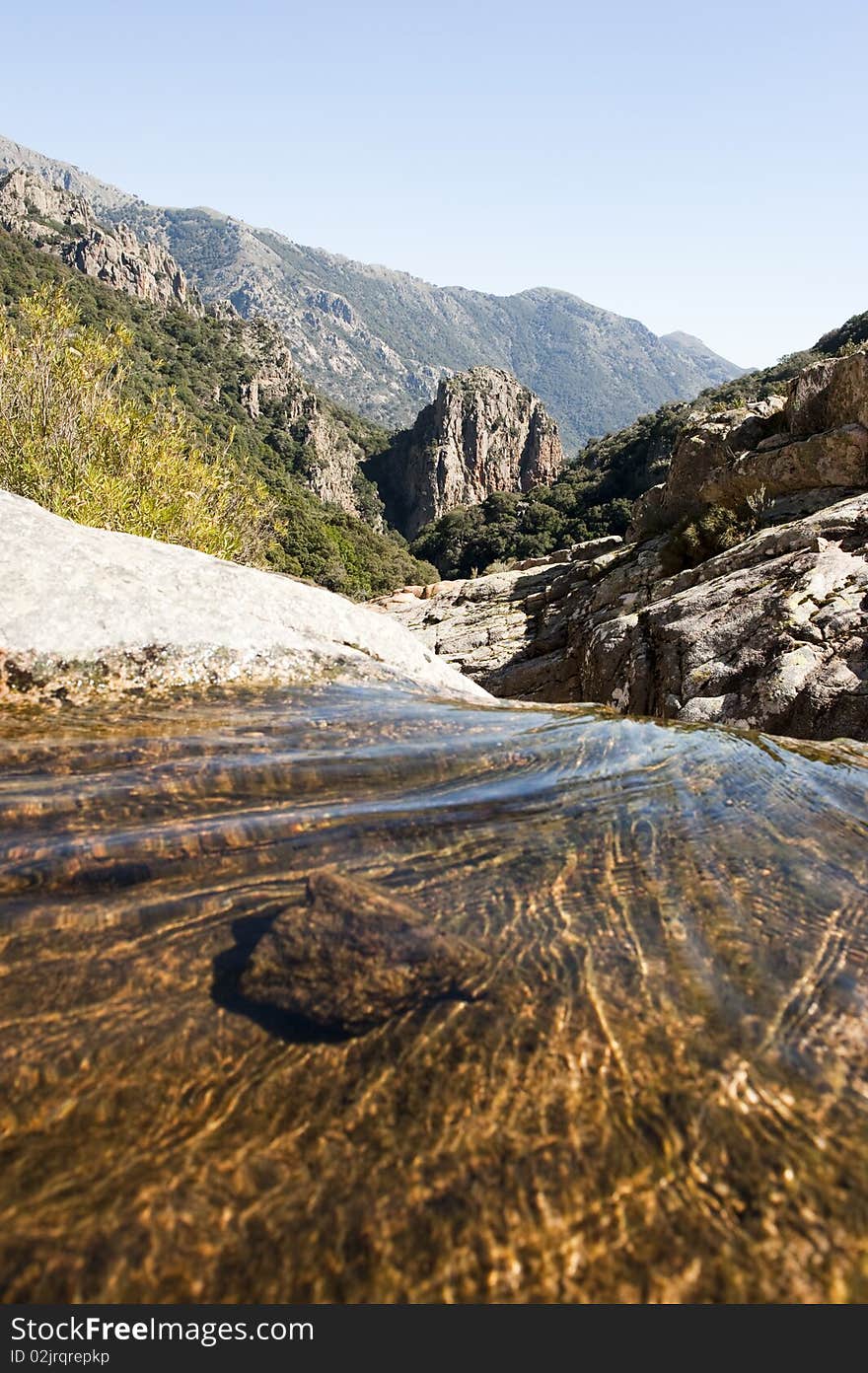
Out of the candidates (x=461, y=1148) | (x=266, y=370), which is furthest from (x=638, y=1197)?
(x=266, y=370)

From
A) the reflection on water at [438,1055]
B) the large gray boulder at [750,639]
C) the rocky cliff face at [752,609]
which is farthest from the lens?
the rocky cliff face at [752,609]

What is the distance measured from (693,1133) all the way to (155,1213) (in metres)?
1.35

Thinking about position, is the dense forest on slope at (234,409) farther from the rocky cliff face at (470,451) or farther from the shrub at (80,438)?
the shrub at (80,438)

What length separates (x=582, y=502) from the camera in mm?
75500

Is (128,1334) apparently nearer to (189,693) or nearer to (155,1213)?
(155,1213)

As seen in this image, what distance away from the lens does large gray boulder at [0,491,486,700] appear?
5375 mm

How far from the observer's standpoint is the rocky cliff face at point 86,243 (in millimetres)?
100812

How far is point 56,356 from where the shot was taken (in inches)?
510

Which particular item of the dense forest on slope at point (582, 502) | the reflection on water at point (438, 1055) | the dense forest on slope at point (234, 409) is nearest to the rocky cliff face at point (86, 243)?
the dense forest on slope at point (234, 409)

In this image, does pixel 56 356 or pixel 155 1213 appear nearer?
pixel 155 1213

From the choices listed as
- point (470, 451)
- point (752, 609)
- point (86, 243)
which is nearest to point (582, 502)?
point (470, 451)

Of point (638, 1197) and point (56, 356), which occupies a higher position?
point (56, 356)

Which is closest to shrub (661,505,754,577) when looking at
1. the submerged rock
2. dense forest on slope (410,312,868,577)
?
the submerged rock

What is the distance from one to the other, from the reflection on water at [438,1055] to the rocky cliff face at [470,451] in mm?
113170
